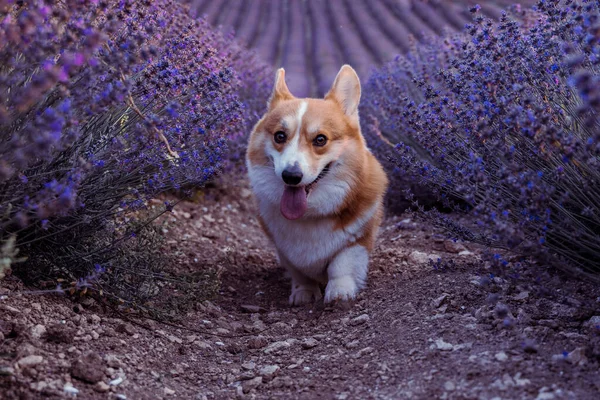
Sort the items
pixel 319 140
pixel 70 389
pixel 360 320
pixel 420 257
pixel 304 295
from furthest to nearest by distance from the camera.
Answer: pixel 420 257 → pixel 304 295 → pixel 319 140 → pixel 360 320 → pixel 70 389

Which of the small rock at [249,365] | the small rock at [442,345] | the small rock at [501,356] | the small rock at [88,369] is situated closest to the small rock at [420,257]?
the small rock at [442,345]

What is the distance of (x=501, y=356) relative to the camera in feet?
7.22

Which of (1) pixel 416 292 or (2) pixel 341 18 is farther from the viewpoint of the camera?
(2) pixel 341 18

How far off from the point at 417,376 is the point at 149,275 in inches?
52.7

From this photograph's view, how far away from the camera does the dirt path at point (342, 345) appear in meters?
2.12

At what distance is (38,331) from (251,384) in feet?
2.84

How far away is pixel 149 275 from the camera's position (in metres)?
2.90

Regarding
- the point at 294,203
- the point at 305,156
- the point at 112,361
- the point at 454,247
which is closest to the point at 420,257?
the point at 454,247

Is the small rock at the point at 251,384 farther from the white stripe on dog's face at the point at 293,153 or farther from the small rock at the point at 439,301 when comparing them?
the white stripe on dog's face at the point at 293,153

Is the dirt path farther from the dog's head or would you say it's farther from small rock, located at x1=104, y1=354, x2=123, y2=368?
the dog's head

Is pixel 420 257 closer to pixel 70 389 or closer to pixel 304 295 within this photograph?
pixel 304 295

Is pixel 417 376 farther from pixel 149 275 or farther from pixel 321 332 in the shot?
pixel 149 275

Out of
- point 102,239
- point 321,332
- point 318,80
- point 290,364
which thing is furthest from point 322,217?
point 318,80

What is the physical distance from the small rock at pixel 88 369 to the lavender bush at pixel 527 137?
154cm
